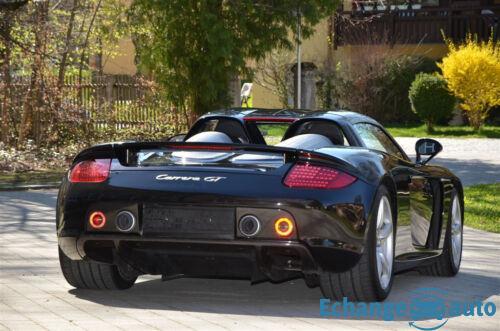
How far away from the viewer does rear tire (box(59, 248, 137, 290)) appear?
25.1ft

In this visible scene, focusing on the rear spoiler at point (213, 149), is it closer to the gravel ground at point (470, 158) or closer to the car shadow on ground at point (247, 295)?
the car shadow on ground at point (247, 295)

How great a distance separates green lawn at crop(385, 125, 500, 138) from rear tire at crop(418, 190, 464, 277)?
22.3 meters

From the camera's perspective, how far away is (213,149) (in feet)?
24.0

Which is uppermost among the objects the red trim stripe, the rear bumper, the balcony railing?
the balcony railing

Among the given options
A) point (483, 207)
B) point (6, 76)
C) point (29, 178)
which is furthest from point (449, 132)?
point (483, 207)

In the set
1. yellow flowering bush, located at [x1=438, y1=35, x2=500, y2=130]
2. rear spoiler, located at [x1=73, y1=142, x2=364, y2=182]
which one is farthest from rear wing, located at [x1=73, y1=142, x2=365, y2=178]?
yellow flowering bush, located at [x1=438, y1=35, x2=500, y2=130]

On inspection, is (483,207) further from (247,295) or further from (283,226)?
(283,226)

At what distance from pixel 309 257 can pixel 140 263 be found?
3.48ft

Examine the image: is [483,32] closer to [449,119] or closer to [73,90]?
[449,119]

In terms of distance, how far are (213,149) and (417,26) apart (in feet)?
110

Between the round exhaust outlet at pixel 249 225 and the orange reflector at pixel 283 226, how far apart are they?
11 cm

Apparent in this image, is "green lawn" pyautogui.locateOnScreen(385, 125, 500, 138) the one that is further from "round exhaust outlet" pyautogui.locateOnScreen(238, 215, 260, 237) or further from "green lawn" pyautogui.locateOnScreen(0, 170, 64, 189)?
"round exhaust outlet" pyautogui.locateOnScreen(238, 215, 260, 237)

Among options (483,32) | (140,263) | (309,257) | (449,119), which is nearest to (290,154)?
(309,257)

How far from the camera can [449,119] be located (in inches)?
1358
